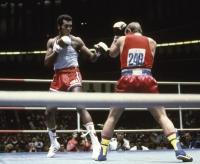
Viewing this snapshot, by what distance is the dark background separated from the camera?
612 inches

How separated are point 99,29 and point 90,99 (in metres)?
16.2

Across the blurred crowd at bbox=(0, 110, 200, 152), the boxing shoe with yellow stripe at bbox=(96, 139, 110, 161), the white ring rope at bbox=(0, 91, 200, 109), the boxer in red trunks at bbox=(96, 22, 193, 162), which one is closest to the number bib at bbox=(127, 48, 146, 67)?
the boxer in red trunks at bbox=(96, 22, 193, 162)

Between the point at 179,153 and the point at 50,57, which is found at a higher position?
the point at 50,57

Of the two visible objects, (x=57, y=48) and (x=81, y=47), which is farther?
(x=81, y=47)

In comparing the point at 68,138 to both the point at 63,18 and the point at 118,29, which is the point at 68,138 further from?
the point at 118,29

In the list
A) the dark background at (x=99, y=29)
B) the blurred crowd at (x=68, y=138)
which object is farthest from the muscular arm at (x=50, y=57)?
the dark background at (x=99, y=29)

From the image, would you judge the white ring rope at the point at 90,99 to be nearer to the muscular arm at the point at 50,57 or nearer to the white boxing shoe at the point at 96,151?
the white boxing shoe at the point at 96,151

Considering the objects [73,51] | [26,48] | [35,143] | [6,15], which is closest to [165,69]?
[26,48]

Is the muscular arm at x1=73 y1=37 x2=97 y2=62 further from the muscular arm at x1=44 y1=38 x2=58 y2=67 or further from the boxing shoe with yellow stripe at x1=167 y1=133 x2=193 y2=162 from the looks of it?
the boxing shoe with yellow stripe at x1=167 y1=133 x2=193 y2=162

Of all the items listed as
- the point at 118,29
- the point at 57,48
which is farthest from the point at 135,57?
the point at 57,48

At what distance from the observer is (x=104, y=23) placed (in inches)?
656

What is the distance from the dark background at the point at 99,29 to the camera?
15.5m

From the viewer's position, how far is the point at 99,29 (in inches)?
663

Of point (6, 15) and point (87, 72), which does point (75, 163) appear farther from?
point (6, 15)
